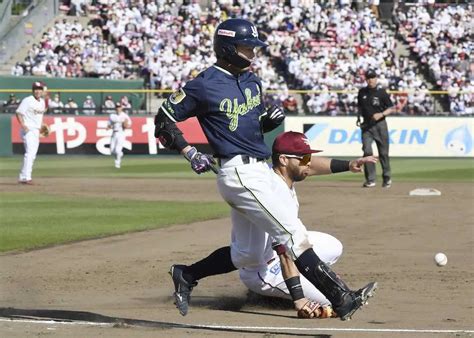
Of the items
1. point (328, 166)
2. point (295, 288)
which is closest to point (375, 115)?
point (328, 166)

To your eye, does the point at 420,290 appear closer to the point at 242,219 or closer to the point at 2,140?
the point at 242,219

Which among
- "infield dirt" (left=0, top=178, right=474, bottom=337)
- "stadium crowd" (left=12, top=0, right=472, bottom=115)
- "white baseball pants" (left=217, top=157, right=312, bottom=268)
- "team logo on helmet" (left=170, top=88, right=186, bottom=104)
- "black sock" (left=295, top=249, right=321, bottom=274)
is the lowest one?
"stadium crowd" (left=12, top=0, right=472, bottom=115)

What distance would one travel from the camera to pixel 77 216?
16.0m

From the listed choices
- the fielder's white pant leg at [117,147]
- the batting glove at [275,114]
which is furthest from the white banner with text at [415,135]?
the batting glove at [275,114]

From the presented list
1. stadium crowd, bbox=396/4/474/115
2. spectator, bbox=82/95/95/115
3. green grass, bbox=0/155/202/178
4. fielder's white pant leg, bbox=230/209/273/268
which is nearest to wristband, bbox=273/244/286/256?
fielder's white pant leg, bbox=230/209/273/268

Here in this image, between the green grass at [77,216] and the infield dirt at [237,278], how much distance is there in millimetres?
586

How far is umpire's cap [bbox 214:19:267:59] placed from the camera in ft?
25.1

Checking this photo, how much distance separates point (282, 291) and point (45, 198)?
11.6 metres

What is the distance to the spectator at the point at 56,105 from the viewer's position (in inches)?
1356

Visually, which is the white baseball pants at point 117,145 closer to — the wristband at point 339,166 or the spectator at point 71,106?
the spectator at point 71,106

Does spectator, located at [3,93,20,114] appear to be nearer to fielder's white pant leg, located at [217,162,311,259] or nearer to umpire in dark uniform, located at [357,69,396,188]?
umpire in dark uniform, located at [357,69,396,188]

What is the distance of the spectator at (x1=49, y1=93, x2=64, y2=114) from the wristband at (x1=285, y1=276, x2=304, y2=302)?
27.7 metres

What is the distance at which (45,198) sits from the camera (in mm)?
19156

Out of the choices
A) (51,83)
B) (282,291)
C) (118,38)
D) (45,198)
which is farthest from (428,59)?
(282,291)
